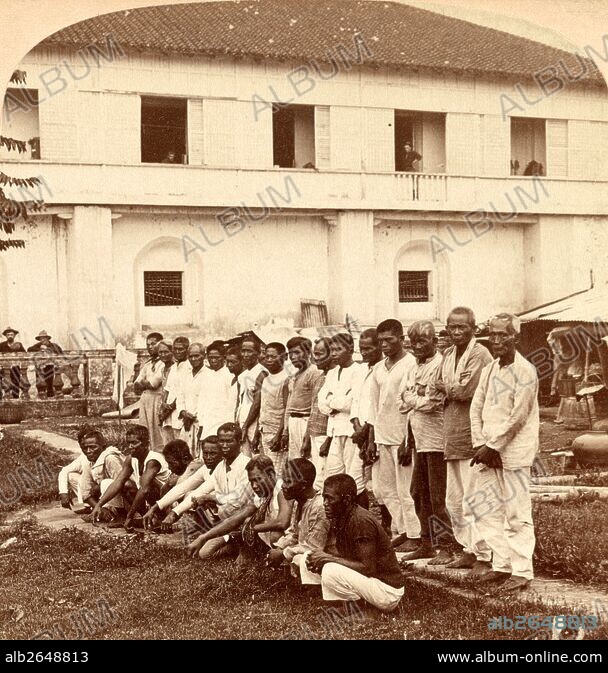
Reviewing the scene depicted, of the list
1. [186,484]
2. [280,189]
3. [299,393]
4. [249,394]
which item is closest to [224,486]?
[186,484]

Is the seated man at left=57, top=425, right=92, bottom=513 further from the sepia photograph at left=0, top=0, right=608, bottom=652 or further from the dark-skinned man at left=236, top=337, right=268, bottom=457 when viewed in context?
the dark-skinned man at left=236, top=337, right=268, bottom=457

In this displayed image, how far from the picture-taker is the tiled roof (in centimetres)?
840

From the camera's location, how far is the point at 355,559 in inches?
248

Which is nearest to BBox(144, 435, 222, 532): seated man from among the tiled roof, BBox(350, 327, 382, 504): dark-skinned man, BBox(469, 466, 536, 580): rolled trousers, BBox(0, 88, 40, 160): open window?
BBox(350, 327, 382, 504): dark-skinned man

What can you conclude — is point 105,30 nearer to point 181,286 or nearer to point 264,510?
point 181,286

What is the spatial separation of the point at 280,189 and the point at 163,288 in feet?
5.22

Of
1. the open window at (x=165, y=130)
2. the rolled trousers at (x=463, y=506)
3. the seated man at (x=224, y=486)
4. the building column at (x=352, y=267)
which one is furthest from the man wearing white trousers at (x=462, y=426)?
the open window at (x=165, y=130)

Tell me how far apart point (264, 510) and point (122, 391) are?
8.57ft

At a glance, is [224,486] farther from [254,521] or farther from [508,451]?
[508,451]

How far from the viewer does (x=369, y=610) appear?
248 inches

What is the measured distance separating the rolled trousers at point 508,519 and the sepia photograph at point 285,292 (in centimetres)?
2

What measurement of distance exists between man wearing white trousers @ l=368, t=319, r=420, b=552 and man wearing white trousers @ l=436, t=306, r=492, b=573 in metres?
0.52

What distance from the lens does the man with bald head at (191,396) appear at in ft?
31.5
